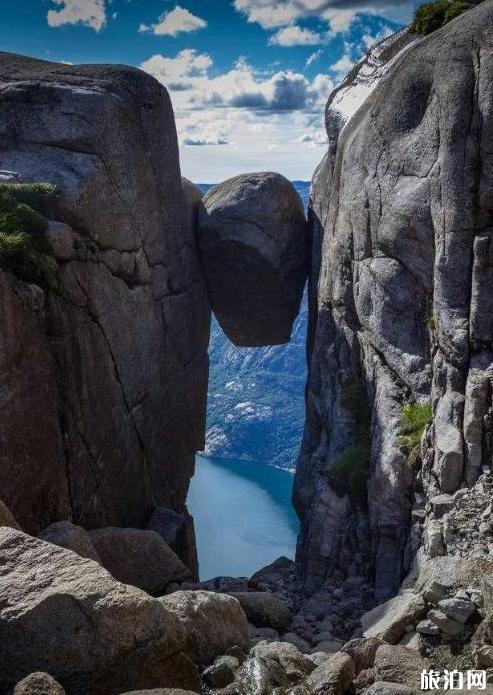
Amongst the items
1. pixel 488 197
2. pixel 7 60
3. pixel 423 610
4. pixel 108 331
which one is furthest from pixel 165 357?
pixel 423 610

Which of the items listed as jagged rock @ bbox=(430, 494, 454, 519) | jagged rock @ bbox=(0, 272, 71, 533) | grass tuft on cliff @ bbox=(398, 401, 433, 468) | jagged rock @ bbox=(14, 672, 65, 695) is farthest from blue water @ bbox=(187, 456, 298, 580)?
jagged rock @ bbox=(14, 672, 65, 695)

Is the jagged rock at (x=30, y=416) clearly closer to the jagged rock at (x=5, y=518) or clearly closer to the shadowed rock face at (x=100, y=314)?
the shadowed rock face at (x=100, y=314)

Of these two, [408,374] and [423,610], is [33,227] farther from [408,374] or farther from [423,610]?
[423,610]

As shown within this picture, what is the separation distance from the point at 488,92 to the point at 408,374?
25.3ft

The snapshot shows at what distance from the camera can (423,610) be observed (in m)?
12.9

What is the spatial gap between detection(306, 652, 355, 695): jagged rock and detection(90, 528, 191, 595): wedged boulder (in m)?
9.50

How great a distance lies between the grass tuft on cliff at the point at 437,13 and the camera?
2452cm

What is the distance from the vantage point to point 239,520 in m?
106

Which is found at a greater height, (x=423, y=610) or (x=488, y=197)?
(x=488, y=197)

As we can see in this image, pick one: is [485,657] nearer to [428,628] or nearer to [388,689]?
[388,689]

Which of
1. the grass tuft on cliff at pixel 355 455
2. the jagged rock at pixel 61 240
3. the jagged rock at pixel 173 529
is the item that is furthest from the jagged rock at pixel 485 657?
the jagged rock at pixel 173 529

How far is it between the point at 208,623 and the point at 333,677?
2793mm

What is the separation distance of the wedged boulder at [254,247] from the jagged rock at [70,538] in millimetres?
18726

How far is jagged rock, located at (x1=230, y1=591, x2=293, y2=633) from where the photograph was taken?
18.3 metres
